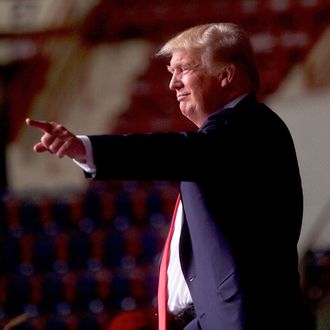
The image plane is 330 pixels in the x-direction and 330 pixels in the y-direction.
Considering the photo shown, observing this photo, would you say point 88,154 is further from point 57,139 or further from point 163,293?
point 163,293

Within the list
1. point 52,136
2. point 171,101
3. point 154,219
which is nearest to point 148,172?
point 52,136

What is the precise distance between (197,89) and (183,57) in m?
0.07

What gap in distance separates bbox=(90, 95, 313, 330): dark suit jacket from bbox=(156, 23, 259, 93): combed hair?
2.7 inches

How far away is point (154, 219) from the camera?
5.87 meters

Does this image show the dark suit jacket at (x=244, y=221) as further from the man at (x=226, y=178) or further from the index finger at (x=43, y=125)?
the index finger at (x=43, y=125)

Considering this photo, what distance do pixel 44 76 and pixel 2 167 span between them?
1.89 ft

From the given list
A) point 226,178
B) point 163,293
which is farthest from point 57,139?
point 163,293

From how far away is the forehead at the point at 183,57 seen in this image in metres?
2.33

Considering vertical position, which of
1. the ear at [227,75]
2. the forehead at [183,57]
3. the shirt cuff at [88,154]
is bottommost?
the shirt cuff at [88,154]

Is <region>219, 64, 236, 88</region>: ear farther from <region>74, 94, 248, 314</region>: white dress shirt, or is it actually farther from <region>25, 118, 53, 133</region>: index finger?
<region>25, 118, 53, 133</region>: index finger

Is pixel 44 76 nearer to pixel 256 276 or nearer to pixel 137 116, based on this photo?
pixel 137 116

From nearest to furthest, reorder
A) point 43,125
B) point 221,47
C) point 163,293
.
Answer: point 43,125, point 221,47, point 163,293

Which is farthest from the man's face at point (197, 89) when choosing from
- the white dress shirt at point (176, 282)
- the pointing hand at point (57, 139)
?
the pointing hand at point (57, 139)

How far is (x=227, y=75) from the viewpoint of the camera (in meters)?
2.33
